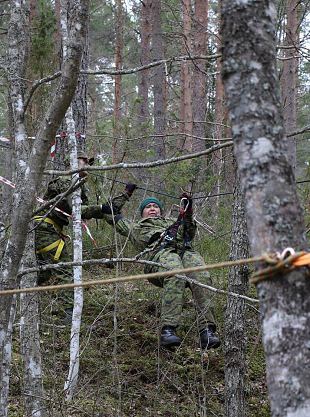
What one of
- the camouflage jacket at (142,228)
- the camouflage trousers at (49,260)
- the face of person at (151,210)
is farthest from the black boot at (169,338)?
the camouflage trousers at (49,260)

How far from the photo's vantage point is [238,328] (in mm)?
5078

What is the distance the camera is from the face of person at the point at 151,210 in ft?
20.4

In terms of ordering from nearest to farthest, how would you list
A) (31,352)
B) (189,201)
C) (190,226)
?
(31,352), (189,201), (190,226)

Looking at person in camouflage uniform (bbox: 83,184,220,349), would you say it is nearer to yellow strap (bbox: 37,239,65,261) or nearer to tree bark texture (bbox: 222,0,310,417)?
yellow strap (bbox: 37,239,65,261)

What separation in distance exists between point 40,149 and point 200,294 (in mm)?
3033

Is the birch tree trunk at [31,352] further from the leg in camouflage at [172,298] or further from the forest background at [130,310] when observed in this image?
the leg in camouflage at [172,298]

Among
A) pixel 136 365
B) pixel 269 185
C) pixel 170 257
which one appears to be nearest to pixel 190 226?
pixel 170 257

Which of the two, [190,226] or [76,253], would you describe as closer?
[76,253]

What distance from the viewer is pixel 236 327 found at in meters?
5.08

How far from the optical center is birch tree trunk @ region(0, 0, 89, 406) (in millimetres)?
2764

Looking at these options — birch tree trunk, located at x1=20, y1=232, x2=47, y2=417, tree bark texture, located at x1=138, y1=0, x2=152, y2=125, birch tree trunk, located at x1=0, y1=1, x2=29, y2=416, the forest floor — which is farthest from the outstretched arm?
tree bark texture, located at x1=138, y1=0, x2=152, y2=125

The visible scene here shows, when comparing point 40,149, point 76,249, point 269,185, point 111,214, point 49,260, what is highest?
point 40,149

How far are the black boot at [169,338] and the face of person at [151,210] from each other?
1.37 m

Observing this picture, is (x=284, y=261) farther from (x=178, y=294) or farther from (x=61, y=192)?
(x=61, y=192)
